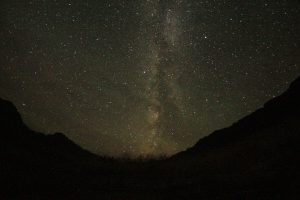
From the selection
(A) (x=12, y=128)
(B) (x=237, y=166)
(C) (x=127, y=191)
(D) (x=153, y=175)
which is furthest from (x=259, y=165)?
(A) (x=12, y=128)

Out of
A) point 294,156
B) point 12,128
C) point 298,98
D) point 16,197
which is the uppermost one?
point 16,197

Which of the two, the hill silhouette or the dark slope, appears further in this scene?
the dark slope

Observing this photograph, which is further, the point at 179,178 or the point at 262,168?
the point at 262,168

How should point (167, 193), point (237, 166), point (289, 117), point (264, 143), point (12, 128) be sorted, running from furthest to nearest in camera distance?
point (12, 128)
point (289, 117)
point (264, 143)
point (237, 166)
point (167, 193)

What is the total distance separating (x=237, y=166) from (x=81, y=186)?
8149 millimetres

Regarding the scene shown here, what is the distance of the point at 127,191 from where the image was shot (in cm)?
1220

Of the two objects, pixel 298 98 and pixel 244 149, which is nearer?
pixel 244 149

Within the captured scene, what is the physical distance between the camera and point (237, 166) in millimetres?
16453

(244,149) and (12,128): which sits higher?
(244,149)

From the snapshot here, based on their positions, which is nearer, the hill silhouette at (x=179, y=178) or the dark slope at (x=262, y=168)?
the hill silhouette at (x=179, y=178)

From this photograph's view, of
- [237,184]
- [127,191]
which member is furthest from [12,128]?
[237,184]

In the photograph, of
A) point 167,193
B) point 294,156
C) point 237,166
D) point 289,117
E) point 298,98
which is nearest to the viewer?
point 167,193

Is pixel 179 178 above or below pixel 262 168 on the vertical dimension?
below

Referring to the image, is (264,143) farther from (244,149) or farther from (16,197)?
(16,197)
